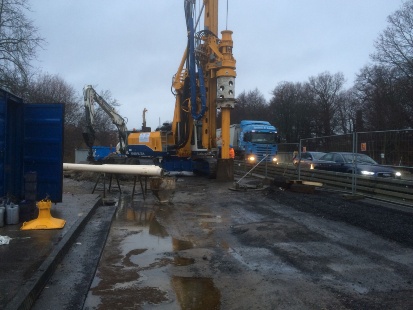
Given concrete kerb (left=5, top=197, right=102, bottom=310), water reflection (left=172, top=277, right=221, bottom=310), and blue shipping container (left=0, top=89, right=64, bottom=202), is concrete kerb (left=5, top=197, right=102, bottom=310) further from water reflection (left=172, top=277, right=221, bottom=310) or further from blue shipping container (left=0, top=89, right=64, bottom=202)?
blue shipping container (left=0, top=89, right=64, bottom=202)

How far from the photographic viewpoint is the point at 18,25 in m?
27.4

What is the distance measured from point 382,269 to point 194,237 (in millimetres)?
3838

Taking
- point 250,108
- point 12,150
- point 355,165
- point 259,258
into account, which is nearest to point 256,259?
point 259,258

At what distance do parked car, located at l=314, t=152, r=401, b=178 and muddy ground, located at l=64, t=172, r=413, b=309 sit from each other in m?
1.36

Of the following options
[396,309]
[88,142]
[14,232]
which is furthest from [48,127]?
[88,142]

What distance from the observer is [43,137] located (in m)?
11.0

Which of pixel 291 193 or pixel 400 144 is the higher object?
pixel 400 144

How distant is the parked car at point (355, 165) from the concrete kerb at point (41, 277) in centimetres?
936

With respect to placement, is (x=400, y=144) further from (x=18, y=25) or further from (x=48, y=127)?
(x=18, y=25)

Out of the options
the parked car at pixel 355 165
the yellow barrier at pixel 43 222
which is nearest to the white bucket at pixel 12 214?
the yellow barrier at pixel 43 222

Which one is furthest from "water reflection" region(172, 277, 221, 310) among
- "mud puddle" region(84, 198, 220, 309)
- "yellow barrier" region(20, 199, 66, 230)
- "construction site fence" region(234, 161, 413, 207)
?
"construction site fence" region(234, 161, 413, 207)

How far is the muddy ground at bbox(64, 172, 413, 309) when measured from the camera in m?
5.62

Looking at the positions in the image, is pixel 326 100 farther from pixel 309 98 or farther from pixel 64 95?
pixel 64 95

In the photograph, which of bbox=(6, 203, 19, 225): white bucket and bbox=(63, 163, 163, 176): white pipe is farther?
bbox=(63, 163, 163, 176): white pipe
